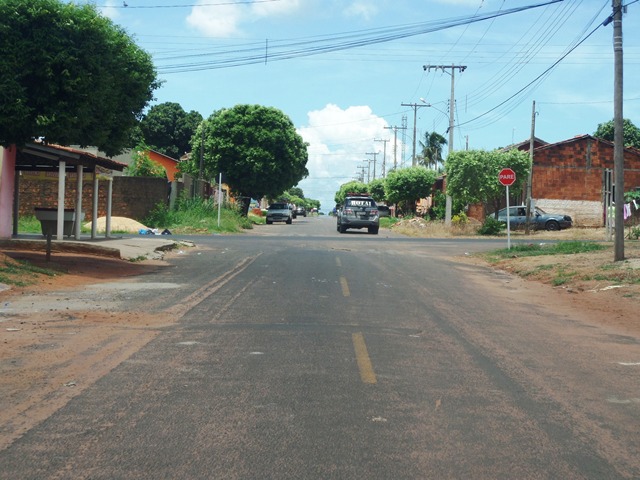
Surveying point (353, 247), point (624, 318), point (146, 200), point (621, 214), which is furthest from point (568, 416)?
point (146, 200)

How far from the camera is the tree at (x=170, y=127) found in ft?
277

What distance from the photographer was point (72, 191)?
127 ft

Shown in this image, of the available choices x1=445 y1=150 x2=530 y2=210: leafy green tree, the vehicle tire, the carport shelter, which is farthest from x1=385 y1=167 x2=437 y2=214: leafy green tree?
the carport shelter

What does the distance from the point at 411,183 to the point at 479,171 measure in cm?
2676

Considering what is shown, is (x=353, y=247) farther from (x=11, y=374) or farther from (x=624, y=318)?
(x=11, y=374)

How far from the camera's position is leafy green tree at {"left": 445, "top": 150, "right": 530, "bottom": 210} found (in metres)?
42.3

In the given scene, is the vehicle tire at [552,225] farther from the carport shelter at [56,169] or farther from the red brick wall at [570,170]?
the carport shelter at [56,169]

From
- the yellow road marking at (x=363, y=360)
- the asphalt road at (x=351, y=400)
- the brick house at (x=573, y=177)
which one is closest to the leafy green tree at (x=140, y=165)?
the brick house at (x=573, y=177)

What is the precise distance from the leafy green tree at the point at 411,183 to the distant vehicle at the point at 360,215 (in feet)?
84.1

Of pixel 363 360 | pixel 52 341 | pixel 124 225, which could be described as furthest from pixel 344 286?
pixel 124 225

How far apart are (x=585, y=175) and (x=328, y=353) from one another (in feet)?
153

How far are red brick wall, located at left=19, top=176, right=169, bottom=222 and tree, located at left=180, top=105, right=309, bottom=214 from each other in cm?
1529

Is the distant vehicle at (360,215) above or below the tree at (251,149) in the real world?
below

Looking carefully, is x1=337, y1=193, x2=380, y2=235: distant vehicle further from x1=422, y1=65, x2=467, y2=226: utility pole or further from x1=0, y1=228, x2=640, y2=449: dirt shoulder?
x1=0, y1=228, x2=640, y2=449: dirt shoulder
